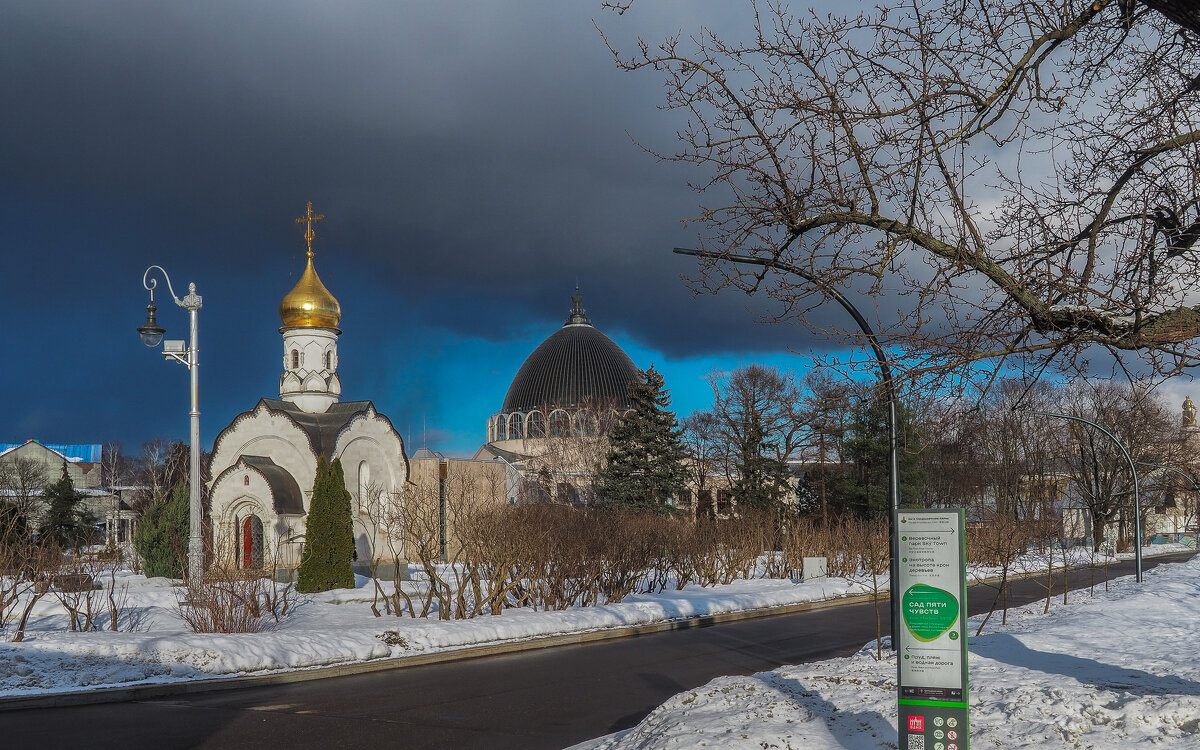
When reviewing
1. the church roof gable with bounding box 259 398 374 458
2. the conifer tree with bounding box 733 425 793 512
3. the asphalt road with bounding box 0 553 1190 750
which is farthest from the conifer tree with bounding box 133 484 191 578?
the conifer tree with bounding box 733 425 793 512

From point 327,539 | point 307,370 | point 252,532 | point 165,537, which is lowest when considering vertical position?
point 252,532

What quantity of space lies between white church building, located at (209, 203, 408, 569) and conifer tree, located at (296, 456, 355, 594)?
11232mm

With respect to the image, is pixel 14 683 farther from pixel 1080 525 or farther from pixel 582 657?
pixel 1080 525

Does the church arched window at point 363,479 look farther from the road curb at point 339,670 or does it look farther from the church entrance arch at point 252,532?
the road curb at point 339,670

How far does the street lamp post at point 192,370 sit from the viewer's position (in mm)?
20281

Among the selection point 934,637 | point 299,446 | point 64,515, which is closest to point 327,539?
point 299,446

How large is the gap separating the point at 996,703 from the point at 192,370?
18.6m

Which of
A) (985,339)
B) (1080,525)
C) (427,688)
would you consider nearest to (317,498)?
(427,688)

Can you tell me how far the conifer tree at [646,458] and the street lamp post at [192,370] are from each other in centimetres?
2414

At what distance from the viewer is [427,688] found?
12891mm

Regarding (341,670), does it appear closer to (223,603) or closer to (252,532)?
(223,603)

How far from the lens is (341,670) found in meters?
14.6

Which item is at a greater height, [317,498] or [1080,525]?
[317,498]

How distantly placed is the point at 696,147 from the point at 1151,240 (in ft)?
11.6
